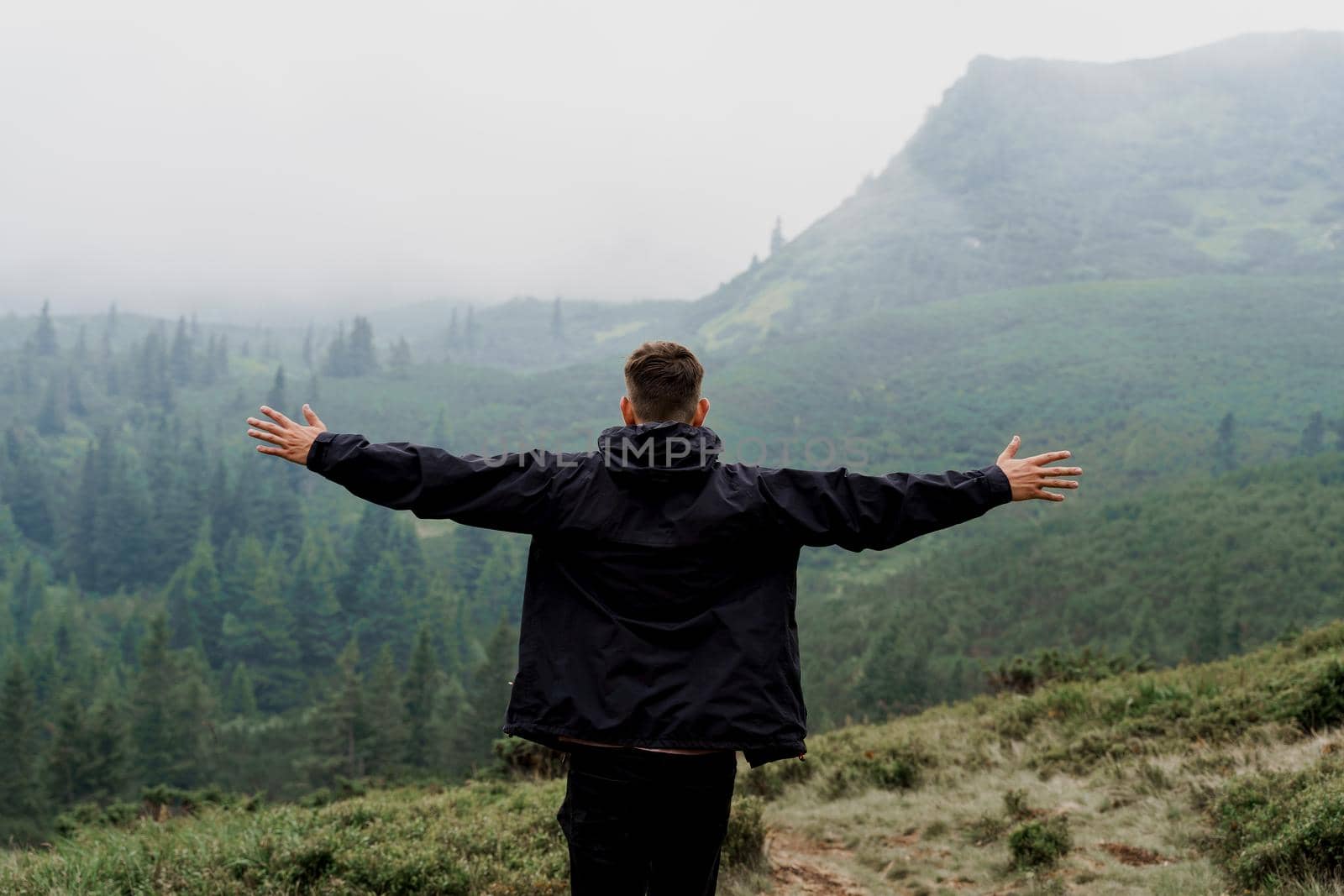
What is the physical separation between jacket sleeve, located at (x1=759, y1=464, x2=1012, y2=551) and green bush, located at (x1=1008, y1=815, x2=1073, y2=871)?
3.83 metres

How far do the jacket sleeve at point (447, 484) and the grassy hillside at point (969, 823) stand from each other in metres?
2.77

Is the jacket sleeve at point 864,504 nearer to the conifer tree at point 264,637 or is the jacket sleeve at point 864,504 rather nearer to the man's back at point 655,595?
the man's back at point 655,595

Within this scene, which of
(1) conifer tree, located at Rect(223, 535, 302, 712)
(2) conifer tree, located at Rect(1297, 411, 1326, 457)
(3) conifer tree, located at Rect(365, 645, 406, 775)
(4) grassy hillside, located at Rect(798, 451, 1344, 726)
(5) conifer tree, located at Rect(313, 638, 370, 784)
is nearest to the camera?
(5) conifer tree, located at Rect(313, 638, 370, 784)

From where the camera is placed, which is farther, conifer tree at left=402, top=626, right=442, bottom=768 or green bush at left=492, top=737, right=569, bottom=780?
conifer tree at left=402, top=626, right=442, bottom=768

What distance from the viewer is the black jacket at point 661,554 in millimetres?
2859

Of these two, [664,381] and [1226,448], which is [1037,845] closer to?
[664,381]

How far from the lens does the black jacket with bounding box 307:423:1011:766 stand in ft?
9.38

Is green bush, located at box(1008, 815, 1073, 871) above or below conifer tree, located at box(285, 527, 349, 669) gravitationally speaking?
above

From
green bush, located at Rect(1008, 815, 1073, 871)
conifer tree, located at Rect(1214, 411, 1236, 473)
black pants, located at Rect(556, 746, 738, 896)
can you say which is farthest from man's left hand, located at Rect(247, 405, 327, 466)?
conifer tree, located at Rect(1214, 411, 1236, 473)

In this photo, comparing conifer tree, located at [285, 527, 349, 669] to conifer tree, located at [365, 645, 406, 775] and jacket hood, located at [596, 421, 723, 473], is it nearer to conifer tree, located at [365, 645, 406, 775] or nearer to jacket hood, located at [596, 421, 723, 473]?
conifer tree, located at [365, 645, 406, 775]

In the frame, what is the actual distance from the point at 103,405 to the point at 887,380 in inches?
6338

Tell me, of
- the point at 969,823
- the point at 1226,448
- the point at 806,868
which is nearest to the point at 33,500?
the point at 806,868

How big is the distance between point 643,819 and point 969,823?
4692 mm

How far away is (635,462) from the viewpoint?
2938 mm
